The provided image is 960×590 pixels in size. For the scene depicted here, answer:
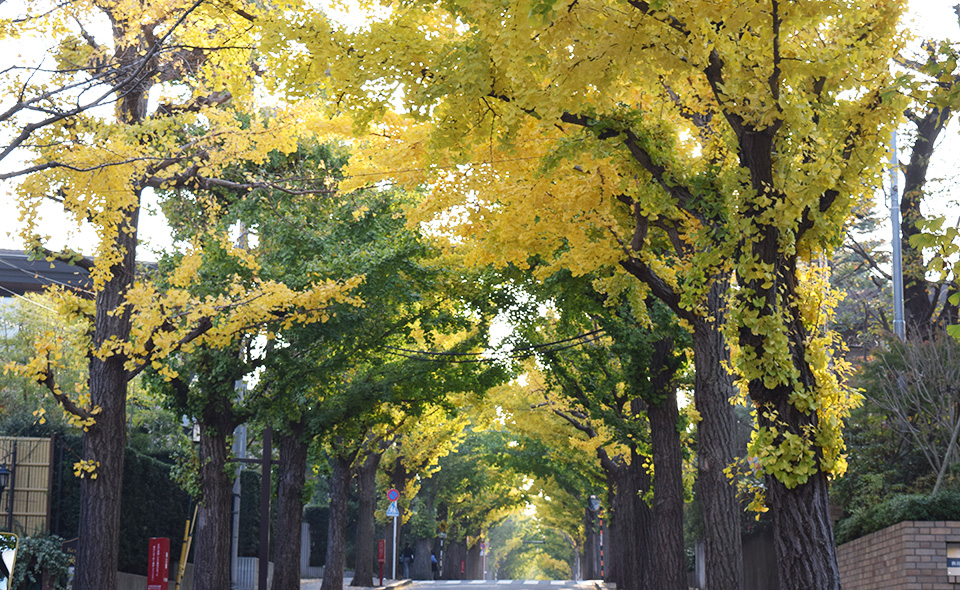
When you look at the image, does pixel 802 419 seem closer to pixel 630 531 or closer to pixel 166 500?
pixel 630 531

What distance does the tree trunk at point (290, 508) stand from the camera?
20.1 metres

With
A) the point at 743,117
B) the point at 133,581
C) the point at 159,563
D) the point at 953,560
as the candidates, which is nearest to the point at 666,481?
the point at 953,560

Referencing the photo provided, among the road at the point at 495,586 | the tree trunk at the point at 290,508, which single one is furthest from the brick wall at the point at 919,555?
the road at the point at 495,586

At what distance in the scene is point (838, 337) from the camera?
25.2 ft

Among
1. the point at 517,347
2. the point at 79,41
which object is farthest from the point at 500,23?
the point at 517,347

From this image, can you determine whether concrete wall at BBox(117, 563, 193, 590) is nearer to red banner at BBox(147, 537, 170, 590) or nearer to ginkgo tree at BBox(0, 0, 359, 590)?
red banner at BBox(147, 537, 170, 590)

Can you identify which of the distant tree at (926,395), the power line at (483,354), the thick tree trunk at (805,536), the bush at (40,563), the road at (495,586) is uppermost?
the power line at (483,354)

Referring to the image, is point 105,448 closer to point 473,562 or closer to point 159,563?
point 159,563

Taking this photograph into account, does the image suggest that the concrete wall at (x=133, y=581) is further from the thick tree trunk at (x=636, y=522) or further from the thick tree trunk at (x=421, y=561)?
the thick tree trunk at (x=421, y=561)

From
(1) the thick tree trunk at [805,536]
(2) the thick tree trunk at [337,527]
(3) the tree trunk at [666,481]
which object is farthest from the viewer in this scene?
(2) the thick tree trunk at [337,527]

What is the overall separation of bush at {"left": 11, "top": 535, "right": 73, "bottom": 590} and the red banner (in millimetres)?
1786

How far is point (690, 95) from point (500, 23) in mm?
3101

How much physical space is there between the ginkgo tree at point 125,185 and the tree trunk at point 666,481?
5.35 m

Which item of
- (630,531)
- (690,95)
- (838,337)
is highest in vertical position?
(690,95)
